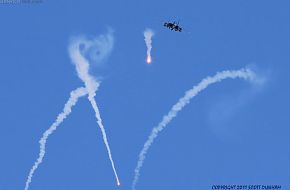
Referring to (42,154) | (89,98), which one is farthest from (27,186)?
(89,98)

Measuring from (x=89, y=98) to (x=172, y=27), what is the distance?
17.8 m

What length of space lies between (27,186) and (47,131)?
977 cm

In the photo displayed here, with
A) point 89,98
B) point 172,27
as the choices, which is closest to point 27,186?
point 89,98

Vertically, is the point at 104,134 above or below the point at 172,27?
below

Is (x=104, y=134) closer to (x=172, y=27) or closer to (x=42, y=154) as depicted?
(x=42, y=154)

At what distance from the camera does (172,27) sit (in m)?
164

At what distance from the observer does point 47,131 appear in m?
168

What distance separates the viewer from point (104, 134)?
549ft

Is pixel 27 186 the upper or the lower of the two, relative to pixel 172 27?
lower

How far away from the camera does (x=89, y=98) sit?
545 ft

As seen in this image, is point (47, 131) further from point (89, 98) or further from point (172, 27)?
point (172, 27)

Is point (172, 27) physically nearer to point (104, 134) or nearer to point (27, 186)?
point (104, 134)

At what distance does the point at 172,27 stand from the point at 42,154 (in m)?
29.9

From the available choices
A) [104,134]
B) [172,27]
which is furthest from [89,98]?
[172,27]
